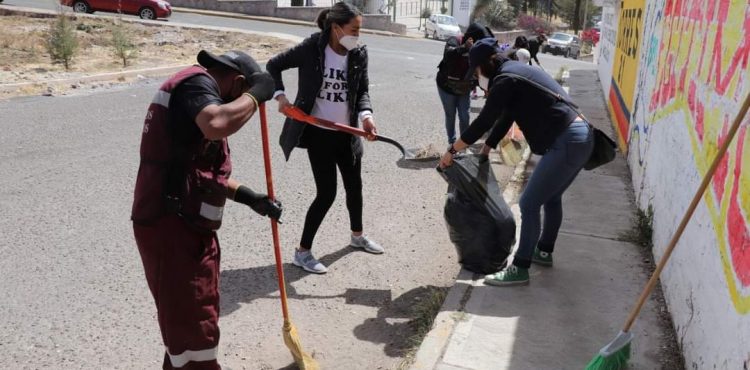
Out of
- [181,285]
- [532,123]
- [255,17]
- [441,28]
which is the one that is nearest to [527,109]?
[532,123]

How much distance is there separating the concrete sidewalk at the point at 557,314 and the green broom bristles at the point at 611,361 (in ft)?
0.71

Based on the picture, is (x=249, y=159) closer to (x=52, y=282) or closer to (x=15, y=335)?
(x=52, y=282)

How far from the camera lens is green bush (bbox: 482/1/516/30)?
52312 mm

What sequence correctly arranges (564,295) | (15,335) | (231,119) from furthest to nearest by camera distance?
1. (564,295)
2. (15,335)
3. (231,119)

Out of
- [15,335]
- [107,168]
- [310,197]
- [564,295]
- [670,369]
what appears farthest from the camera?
[107,168]

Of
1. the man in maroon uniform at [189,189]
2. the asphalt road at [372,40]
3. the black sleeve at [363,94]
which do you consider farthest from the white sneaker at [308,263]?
the asphalt road at [372,40]

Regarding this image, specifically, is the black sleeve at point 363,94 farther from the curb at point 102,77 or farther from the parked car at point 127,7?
the parked car at point 127,7

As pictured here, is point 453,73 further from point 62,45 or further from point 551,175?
point 62,45

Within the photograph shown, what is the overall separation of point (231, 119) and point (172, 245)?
1.88ft

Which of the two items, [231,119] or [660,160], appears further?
[660,160]

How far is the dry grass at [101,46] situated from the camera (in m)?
12.9

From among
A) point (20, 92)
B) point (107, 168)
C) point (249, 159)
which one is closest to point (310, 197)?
point (249, 159)

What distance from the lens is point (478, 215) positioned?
165 inches

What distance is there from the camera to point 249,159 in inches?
288
